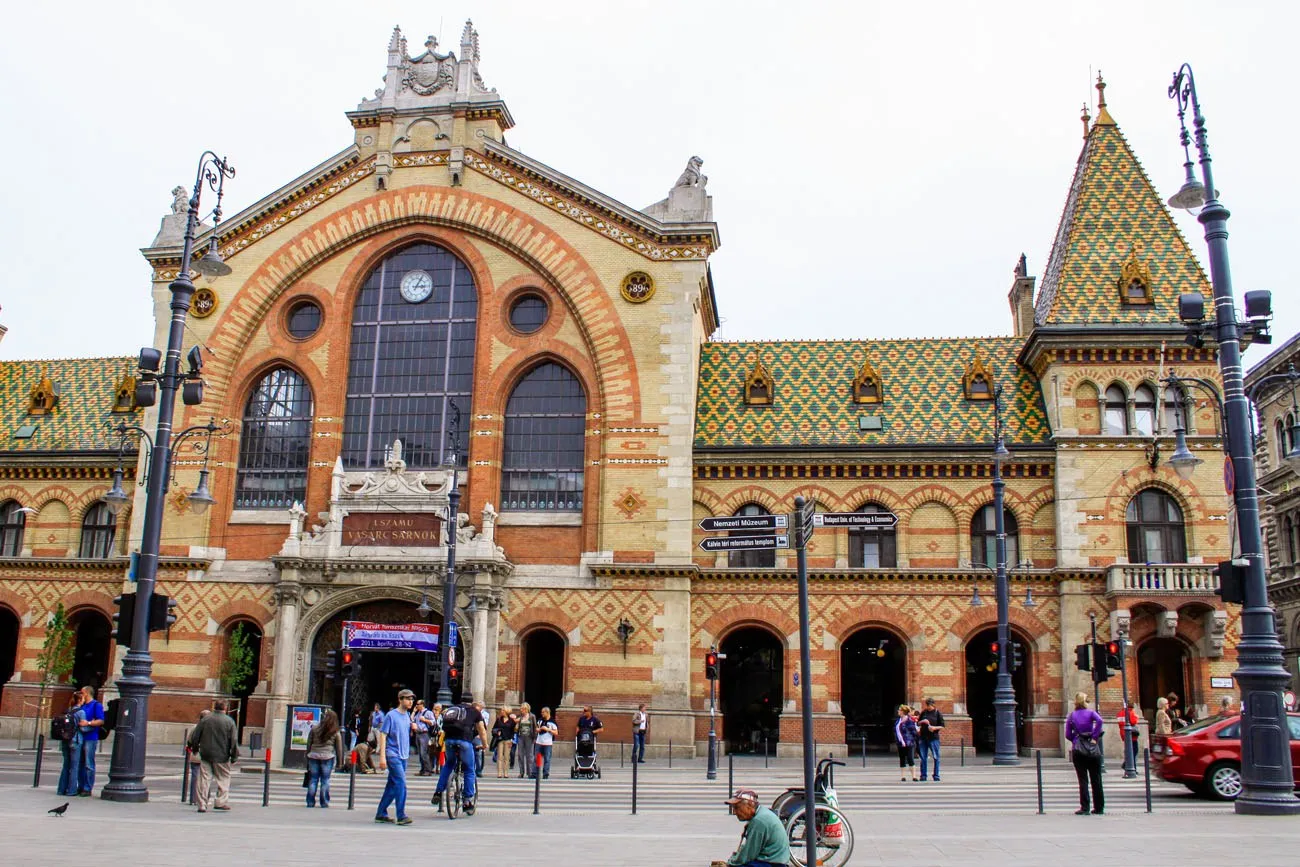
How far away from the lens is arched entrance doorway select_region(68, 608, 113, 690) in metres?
41.9

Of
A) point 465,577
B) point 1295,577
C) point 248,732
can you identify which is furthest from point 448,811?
point 1295,577

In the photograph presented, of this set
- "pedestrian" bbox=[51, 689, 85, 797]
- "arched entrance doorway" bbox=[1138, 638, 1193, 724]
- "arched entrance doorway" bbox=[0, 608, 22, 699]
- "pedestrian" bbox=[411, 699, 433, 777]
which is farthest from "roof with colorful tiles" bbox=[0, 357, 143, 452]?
"arched entrance doorway" bbox=[1138, 638, 1193, 724]

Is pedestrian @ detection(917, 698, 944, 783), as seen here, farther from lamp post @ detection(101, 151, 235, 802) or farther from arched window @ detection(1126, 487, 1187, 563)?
lamp post @ detection(101, 151, 235, 802)

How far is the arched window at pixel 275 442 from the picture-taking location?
3922 cm

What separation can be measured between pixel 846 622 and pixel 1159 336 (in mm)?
13006

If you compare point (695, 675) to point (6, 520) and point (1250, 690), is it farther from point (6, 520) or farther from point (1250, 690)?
point (6, 520)

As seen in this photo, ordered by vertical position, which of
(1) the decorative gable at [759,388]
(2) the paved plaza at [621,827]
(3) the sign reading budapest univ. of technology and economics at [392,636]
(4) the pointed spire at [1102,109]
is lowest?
(2) the paved plaza at [621,827]

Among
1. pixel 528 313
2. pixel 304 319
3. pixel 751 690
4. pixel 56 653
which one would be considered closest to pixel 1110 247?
pixel 751 690

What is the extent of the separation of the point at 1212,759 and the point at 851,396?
2035cm

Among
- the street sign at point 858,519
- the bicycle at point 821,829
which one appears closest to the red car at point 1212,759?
the bicycle at point 821,829

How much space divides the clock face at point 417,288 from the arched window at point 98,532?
42.3 feet

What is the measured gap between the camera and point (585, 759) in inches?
1100

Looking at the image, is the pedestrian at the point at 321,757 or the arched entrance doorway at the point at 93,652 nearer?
the pedestrian at the point at 321,757

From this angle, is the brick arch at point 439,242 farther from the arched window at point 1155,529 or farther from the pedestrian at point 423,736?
the arched window at point 1155,529
